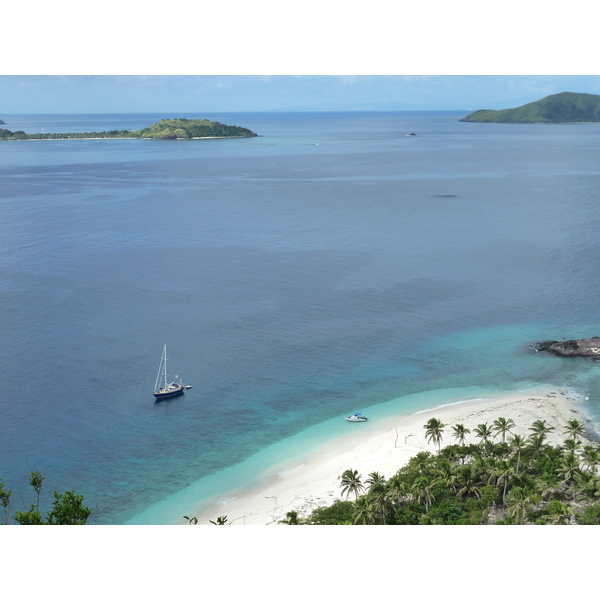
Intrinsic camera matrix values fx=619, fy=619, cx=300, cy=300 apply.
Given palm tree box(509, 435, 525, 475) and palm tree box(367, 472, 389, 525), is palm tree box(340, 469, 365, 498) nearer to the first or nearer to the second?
palm tree box(367, 472, 389, 525)

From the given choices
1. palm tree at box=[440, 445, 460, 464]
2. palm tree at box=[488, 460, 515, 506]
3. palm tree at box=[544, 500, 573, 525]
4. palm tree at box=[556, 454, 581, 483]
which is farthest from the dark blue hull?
palm tree at box=[544, 500, 573, 525]

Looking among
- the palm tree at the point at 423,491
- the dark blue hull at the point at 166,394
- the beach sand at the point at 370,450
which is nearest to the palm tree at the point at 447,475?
the palm tree at the point at 423,491

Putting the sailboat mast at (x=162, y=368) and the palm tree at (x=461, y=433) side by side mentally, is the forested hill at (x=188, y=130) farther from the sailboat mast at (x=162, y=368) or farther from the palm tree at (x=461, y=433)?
the palm tree at (x=461, y=433)

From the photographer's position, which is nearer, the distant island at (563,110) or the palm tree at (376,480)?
the palm tree at (376,480)

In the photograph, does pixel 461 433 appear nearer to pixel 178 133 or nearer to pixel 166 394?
pixel 166 394

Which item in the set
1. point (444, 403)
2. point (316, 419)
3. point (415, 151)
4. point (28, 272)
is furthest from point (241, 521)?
point (415, 151)

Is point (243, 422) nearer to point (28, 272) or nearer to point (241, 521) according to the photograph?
point (241, 521)
